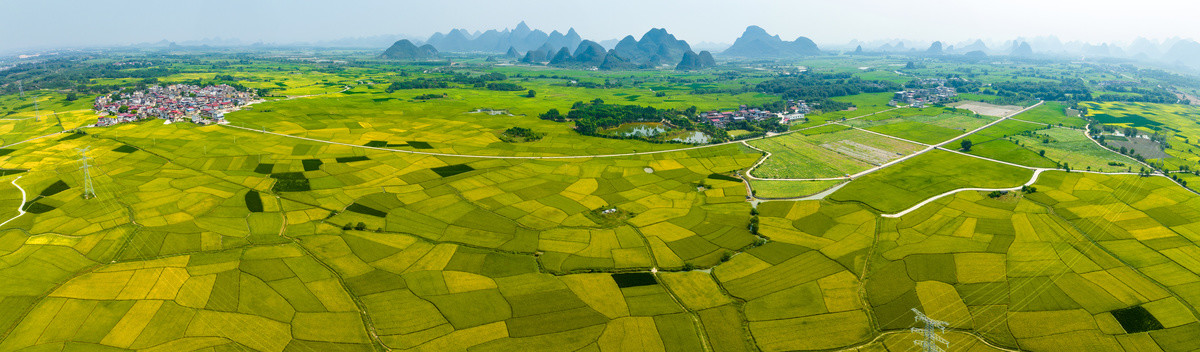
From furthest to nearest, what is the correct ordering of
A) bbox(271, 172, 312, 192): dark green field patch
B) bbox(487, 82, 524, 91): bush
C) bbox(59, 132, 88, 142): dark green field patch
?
bbox(487, 82, 524, 91): bush
bbox(59, 132, 88, 142): dark green field patch
bbox(271, 172, 312, 192): dark green field patch

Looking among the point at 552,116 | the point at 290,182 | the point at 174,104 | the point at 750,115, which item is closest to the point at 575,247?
the point at 290,182

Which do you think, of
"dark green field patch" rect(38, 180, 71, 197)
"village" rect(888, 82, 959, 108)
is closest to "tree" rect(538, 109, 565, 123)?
"dark green field patch" rect(38, 180, 71, 197)

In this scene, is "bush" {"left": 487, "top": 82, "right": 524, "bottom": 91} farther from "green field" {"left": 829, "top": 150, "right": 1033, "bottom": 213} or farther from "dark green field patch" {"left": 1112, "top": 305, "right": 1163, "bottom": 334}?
"dark green field patch" {"left": 1112, "top": 305, "right": 1163, "bottom": 334}

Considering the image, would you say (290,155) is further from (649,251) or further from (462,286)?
(649,251)

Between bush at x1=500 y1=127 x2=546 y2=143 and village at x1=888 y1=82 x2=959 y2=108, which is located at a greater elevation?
village at x1=888 y1=82 x2=959 y2=108

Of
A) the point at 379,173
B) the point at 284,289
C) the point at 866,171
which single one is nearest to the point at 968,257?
the point at 866,171
